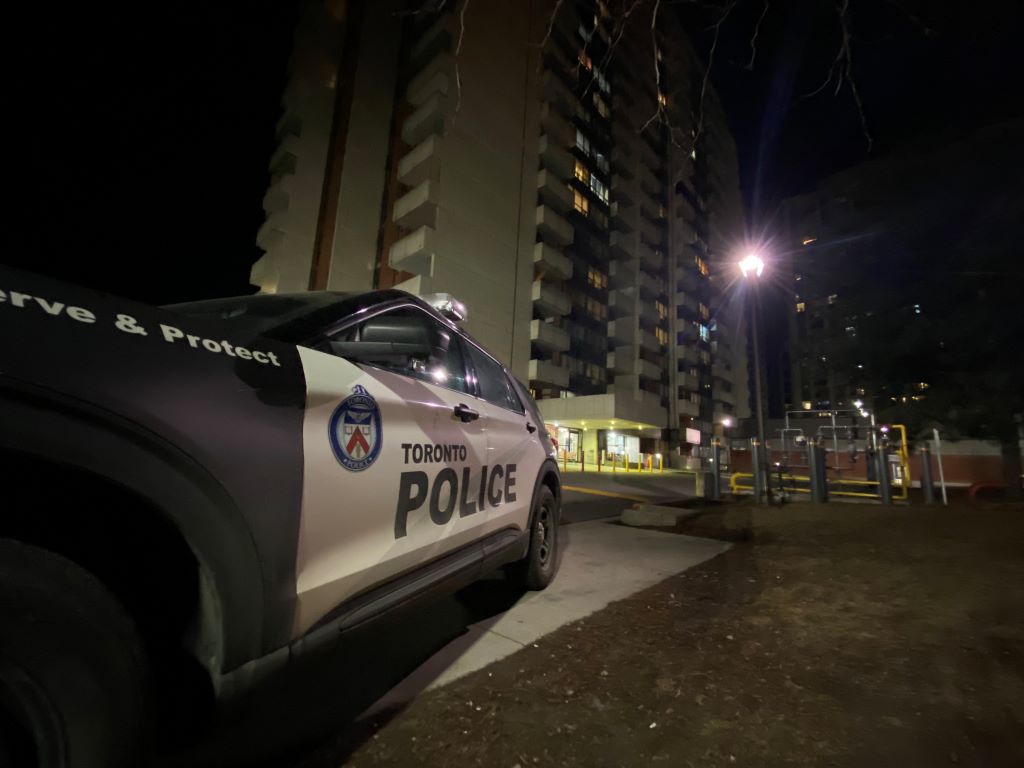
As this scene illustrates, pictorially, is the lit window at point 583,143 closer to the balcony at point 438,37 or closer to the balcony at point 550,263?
the balcony at point 550,263

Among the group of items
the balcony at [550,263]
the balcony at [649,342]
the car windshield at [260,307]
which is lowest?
the car windshield at [260,307]

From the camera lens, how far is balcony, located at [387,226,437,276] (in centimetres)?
2619

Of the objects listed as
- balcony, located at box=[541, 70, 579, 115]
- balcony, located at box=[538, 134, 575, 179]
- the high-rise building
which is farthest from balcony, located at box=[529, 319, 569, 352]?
balcony, located at box=[541, 70, 579, 115]

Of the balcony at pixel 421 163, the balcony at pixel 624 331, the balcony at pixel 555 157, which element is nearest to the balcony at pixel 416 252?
the balcony at pixel 421 163

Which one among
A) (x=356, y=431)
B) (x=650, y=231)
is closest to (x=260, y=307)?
(x=356, y=431)

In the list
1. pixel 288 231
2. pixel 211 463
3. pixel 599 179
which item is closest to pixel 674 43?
pixel 599 179

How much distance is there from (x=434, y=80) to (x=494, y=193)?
751 cm

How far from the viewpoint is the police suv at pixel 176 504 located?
2.77ft

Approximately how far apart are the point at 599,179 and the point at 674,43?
23679mm

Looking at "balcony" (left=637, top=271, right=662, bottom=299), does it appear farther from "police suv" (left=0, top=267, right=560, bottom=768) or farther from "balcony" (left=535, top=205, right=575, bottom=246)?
"police suv" (left=0, top=267, right=560, bottom=768)

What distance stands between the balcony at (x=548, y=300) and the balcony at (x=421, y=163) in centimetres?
1001

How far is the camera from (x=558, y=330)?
32.4 metres

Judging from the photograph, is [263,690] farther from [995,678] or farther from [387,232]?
[387,232]

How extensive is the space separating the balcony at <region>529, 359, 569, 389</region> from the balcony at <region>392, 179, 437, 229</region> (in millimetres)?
11033
